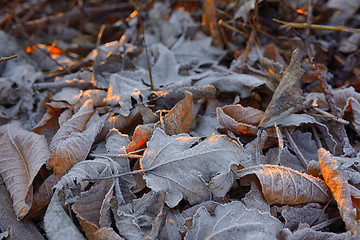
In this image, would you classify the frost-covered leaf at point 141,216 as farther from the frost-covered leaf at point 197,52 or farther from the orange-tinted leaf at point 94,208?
the frost-covered leaf at point 197,52

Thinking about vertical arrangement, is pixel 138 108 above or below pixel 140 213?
above

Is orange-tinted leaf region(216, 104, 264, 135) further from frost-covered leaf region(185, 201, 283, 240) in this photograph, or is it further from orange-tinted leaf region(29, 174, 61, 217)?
orange-tinted leaf region(29, 174, 61, 217)

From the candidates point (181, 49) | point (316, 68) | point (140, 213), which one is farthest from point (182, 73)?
point (140, 213)

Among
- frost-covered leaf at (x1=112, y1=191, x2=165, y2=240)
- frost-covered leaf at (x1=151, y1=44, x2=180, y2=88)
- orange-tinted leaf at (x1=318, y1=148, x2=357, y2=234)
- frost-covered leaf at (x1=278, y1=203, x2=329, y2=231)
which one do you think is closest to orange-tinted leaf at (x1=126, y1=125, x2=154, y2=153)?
frost-covered leaf at (x1=112, y1=191, x2=165, y2=240)

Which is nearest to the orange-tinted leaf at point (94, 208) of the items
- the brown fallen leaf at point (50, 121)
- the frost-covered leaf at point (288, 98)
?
the brown fallen leaf at point (50, 121)

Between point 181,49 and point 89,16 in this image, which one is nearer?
point 181,49

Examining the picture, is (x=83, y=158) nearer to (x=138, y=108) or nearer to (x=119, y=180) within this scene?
(x=119, y=180)

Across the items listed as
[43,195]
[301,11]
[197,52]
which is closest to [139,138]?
[43,195]
